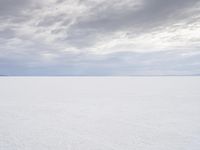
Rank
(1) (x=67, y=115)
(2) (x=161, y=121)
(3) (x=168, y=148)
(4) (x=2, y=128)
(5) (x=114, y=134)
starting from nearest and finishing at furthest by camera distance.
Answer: (3) (x=168, y=148), (5) (x=114, y=134), (4) (x=2, y=128), (2) (x=161, y=121), (1) (x=67, y=115)

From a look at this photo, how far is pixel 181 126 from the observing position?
3.66 meters

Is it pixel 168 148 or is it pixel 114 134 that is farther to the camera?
pixel 114 134

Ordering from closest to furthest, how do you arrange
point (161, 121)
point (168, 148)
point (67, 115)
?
point (168, 148)
point (161, 121)
point (67, 115)

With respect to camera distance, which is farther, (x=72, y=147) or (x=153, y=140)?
(x=153, y=140)

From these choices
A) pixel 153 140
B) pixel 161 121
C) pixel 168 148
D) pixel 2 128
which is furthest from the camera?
pixel 161 121

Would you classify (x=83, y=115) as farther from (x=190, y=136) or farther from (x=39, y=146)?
(x=190, y=136)

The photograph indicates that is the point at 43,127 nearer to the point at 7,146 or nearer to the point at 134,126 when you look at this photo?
the point at 7,146

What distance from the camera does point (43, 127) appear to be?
3609mm

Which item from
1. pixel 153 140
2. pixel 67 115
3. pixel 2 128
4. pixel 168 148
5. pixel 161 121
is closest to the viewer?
pixel 168 148

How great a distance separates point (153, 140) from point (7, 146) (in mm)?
2195

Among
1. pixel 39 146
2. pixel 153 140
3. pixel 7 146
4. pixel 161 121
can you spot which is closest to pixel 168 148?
pixel 153 140

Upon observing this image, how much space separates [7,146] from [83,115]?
88.0 inches

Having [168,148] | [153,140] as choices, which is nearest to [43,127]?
[153,140]

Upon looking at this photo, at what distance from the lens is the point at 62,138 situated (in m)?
3.00
